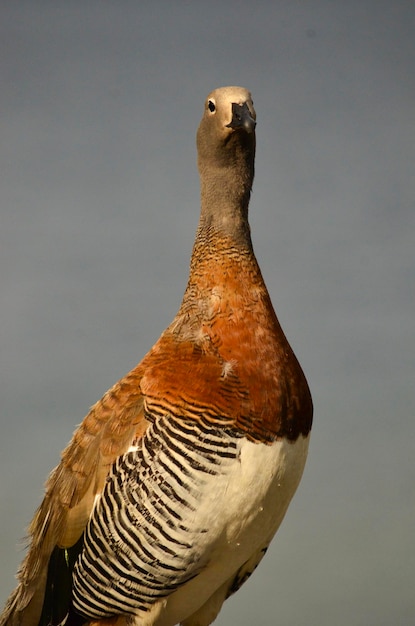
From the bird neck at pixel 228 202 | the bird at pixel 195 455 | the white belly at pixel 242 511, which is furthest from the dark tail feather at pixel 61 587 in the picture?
the bird neck at pixel 228 202

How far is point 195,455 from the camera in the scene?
3293 millimetres

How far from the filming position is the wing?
→ 353cm

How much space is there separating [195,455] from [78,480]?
59 cm

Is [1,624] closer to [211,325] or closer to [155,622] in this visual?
[155,622]

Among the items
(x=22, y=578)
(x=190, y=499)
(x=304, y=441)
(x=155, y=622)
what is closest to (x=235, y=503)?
(x=190, y=499)

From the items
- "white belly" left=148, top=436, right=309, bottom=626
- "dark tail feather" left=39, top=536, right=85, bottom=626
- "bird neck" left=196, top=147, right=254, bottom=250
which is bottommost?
"dark tail feather" left=39, top=536, right=85, bottom=626

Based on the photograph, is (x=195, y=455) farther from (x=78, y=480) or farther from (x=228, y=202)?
(x=228, y=202)

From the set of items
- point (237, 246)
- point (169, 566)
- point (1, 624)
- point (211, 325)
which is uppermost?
point (237, 246)

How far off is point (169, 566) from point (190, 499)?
0.28 meters

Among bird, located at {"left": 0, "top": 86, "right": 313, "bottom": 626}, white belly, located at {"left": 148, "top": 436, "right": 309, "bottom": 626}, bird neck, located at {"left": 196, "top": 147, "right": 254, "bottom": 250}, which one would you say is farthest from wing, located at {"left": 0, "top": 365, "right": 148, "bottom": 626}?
bird neck, located at {"left": 196, "top": 147, "right": 254, "bottom": 250}

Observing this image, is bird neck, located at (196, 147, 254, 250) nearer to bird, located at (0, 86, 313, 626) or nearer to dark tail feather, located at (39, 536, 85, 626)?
bird, located at (0, 86, 313, 626)

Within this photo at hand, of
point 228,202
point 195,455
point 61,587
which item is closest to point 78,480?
point 61,587

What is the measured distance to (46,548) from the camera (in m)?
3.71

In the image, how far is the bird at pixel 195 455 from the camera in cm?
332
